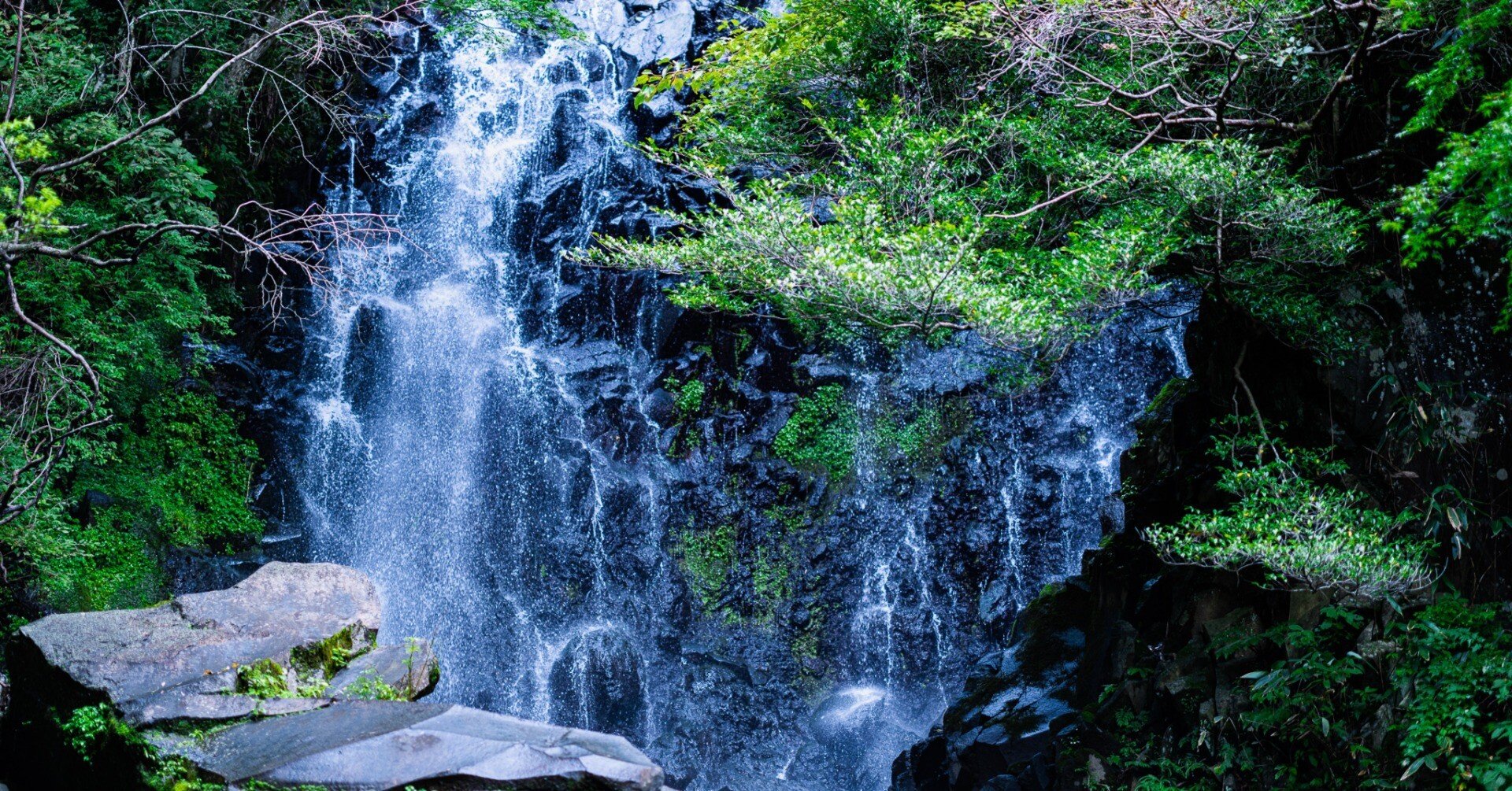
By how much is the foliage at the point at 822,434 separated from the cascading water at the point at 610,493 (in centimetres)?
25

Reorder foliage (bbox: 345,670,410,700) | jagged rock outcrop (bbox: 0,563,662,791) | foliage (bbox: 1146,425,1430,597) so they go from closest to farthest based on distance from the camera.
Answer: jagged rock outcrop (bbox: 0,563,662,791) < foliage (bbox: 1146,425,1430,597) < foliage (bbox: 345,670,410,700)

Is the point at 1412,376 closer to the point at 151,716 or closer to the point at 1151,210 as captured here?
the point at 1151,210

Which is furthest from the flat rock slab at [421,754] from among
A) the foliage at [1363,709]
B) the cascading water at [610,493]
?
the cascading water at [610,493]

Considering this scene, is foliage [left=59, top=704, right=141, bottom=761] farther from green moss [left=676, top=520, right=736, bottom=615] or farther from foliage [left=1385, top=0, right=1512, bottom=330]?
green moss [left=676, top=520, right=736, bottom=615]

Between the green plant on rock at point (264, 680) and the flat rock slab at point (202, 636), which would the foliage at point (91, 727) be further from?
the green plant on rock at point (264, 680)

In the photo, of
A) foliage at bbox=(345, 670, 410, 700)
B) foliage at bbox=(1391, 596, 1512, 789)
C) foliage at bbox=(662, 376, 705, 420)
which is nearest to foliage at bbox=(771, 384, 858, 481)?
foliage at bbox=(662, 376, 705, 420)

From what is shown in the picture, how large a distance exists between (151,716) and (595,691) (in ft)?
25.4

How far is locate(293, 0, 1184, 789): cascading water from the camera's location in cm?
1295

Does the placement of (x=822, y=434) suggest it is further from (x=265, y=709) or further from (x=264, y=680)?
(x=265, y=709)

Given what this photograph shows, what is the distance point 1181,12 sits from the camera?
7.20 metres

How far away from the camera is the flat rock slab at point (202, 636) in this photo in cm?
591

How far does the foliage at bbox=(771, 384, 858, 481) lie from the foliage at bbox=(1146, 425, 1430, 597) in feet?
23.7

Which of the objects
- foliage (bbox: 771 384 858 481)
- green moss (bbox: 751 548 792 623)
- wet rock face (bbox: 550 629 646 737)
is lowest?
wet rock face (bbox: 550 629 646 737)

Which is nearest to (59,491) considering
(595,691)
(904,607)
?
(595,691)
